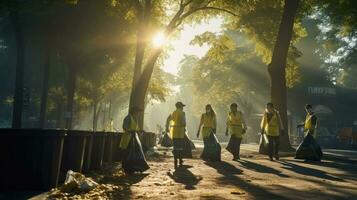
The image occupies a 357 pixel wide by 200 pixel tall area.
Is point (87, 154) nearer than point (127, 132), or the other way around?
point (87, 154)

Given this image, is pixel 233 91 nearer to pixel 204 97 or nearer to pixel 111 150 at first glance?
pixel 204 97

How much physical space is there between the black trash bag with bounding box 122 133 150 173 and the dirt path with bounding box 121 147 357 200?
0.35 metres

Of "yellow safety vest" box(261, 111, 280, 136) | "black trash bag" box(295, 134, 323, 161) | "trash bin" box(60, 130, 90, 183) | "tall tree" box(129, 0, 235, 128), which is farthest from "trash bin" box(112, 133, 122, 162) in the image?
"tall tree" box(129, 0, 235, 128)

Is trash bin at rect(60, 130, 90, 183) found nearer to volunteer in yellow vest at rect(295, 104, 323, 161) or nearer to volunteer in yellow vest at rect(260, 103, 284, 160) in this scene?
volunteer in yellow vest at rect(260, 103, 284, 160)

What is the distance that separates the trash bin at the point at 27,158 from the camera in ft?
26.3

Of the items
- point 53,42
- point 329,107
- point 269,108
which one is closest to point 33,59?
point 53,42

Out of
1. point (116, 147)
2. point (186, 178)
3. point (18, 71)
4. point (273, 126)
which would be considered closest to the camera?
point (186, 178)

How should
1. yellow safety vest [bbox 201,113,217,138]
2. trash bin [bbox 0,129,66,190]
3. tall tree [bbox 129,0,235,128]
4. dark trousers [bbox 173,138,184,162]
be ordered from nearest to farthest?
trash bin [bbox 0,129,66,190] → dark trousers [bbox 173,138,184,162] → yellow safety vest [bbox 201,113,217,138] → tall tree [bbox 129,0,235,128]

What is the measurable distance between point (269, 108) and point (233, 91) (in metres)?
42.6

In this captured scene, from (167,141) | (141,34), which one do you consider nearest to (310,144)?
(141,34)

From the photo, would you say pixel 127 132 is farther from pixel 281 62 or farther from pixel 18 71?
pixel 18 71

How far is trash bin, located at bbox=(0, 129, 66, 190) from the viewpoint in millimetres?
8016

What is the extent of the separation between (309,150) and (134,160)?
24.8ft

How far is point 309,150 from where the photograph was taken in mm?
17047
